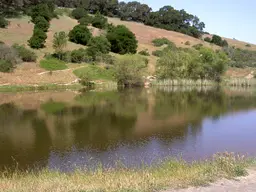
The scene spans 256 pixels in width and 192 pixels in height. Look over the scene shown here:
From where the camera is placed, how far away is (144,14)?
14212 centimetres

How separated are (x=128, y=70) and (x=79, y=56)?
36.8ft

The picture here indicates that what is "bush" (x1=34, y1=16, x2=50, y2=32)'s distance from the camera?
3260 inches

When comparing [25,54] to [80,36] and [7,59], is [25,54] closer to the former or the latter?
[7,59]

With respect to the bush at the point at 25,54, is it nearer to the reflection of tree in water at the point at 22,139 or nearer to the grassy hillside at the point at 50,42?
the grassy hillside at the point at 50,42

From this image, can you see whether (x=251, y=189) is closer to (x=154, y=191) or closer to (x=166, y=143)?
(x=154, y=191)

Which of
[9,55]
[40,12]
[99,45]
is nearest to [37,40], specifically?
[9,55]

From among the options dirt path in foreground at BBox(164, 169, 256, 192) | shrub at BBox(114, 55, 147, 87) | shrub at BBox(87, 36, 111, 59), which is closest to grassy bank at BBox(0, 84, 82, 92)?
shrub at BBox(114, 55, 147, 87)

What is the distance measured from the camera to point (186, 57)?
257 ft

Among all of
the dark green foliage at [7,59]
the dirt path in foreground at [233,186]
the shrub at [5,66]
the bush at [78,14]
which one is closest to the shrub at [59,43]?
the dark green foliage at [7,59]

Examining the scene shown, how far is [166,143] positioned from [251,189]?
43.0 feet

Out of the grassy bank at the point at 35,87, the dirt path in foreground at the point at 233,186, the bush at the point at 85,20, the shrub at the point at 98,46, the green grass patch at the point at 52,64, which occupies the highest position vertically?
the bush at the point at 85,20

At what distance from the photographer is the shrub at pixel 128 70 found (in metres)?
69.7

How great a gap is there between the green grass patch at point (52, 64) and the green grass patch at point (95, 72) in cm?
319

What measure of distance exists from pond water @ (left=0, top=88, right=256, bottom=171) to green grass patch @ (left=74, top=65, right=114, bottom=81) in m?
21.8
